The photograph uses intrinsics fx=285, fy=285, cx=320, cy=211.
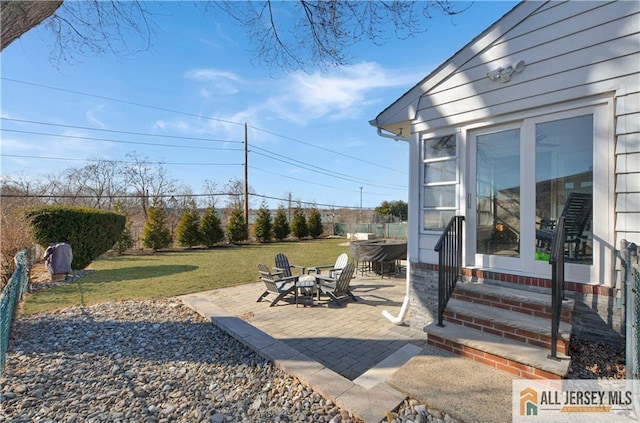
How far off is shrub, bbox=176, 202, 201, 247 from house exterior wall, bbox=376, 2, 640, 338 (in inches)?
588

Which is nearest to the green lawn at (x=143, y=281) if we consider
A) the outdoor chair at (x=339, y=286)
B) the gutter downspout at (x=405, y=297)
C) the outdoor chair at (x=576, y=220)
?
the outdoor chair at (x=339, y=286)

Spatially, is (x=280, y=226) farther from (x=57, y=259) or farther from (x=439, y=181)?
(x=439, y=181)

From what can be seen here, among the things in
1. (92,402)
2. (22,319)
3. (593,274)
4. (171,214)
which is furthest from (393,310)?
(171,214)

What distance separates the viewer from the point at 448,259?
140 inches

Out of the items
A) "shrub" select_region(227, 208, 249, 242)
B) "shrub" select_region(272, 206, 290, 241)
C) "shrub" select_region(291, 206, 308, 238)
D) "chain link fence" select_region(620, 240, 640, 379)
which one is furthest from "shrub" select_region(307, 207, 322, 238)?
"chain link fence" select_region(620, 240, 640, 379)

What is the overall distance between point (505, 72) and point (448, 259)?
92.9 inches

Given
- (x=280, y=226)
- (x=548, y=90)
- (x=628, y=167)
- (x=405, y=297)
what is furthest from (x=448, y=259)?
(x=280, y=226)

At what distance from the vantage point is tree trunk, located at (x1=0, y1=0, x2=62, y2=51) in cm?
246

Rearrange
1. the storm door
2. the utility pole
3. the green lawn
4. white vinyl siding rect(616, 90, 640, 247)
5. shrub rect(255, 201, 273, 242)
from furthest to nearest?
shrub rect(255, 201, 273, 242)
the utility pole
the green lawn
the storm door
white vinyl siding rect(616, 90, 640, 247)

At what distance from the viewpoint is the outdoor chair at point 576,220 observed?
3.01 metres

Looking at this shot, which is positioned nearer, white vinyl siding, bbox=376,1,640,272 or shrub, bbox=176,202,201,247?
white vinyl siding, bbox=376,1,640,272

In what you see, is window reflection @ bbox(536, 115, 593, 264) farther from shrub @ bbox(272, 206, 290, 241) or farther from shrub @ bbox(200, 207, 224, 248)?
shrub @ bbox(272, 206, 290, 241)

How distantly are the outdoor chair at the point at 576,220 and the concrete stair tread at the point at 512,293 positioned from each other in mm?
560

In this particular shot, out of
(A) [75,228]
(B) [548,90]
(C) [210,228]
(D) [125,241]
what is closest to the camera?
(B) [548,90]
